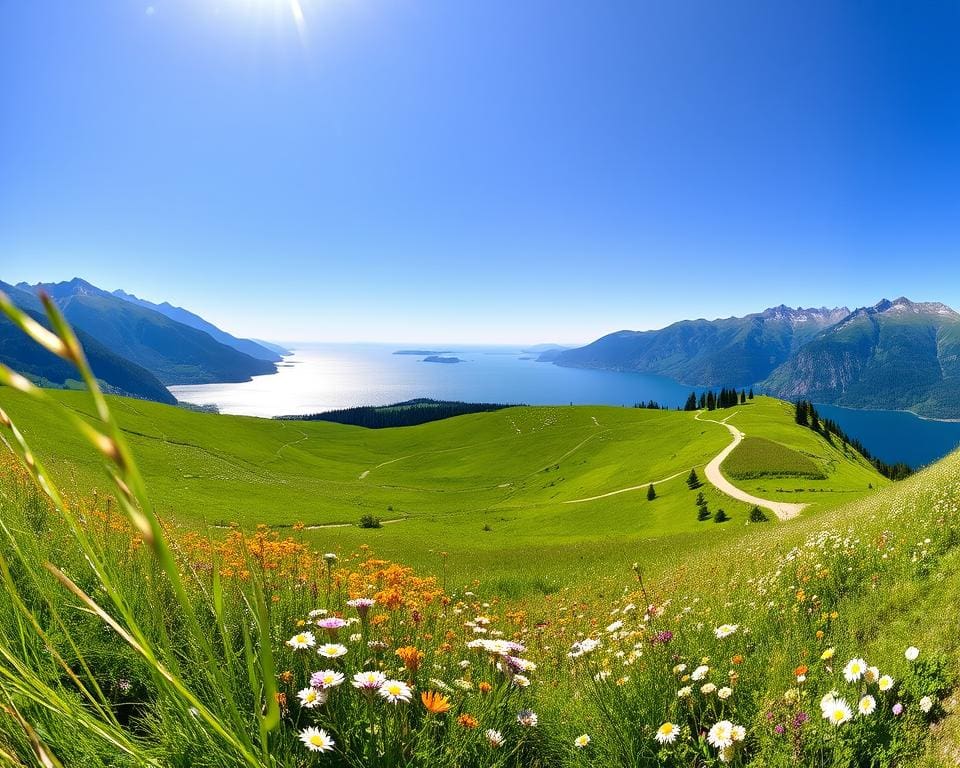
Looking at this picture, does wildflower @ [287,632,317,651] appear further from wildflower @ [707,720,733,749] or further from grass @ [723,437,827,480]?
grass @ [723,437,827,480]

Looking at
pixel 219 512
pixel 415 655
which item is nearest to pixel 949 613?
pixel 415 655

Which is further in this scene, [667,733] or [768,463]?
[768,463]

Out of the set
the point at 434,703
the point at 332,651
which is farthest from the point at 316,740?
the point at 434,703

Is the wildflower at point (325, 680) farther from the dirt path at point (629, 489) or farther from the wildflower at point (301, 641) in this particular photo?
the dirt path at point (629, 489)

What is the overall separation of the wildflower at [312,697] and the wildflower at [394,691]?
33cm

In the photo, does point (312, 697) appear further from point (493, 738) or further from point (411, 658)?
point (493, 738)

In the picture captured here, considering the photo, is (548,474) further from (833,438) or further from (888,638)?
(888,638)

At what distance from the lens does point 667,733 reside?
3.91m

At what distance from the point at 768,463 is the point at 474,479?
49569 millimetres

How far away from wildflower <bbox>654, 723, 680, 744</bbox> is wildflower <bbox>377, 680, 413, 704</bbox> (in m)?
1.80

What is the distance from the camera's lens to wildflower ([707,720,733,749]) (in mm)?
3799

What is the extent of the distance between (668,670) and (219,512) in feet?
137

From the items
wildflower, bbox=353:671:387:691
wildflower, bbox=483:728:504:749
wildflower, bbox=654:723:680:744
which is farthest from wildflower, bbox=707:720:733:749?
wildflower, bbox=353:671:387:691

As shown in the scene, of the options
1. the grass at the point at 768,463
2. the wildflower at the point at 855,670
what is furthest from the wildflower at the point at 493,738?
the grass at the point at 768,463
